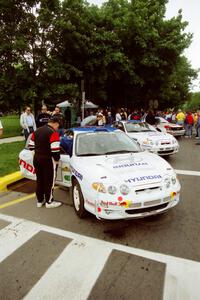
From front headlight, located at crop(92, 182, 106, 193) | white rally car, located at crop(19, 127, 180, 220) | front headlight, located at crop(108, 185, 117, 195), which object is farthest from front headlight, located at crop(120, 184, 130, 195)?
front headlight, located at crop(92, 182, 106, 193)

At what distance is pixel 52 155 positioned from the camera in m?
5.42

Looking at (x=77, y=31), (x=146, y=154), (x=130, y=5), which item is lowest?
(x=146, y=154)

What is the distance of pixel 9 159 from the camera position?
390 inches

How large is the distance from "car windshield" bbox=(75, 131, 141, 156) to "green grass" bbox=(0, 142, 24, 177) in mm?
3289

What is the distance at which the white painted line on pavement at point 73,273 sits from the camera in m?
3.00

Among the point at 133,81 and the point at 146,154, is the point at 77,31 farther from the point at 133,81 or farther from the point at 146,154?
the point at 146,154

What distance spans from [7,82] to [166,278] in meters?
15.7

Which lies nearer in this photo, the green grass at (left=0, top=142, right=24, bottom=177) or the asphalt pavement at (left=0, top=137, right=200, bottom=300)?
the asphalt pavement at (left=0, top=137, right=200, bottom=300)

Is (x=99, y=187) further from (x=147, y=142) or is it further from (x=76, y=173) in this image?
(x=147, y=142)

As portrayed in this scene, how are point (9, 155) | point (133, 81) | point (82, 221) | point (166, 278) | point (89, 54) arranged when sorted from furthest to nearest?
point (133, 81), point (89, 54), point (9, 155), point (82, 221), point (166, 278)

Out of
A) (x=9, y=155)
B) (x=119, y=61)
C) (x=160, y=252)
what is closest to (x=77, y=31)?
(x=119, y=61)

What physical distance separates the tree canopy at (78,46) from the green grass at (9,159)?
4709 millimetres

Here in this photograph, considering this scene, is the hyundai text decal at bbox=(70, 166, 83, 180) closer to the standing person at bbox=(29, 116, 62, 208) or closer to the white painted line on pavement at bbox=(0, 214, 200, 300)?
the standing person at bbox=(29, 116, 62, 208)

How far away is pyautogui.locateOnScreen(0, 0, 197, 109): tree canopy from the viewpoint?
16.3 meters
